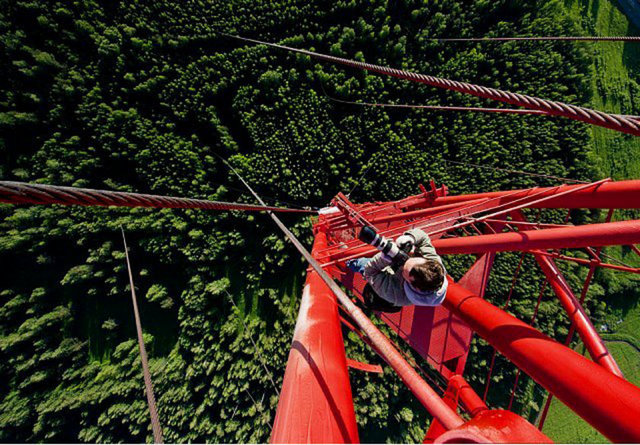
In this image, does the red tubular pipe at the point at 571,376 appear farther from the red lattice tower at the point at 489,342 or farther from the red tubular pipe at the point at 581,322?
the red tubular pipe at the point at 581,322

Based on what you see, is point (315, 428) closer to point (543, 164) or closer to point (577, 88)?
point (543, 164)

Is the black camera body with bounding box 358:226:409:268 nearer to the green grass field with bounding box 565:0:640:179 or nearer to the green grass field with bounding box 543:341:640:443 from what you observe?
the green grass field with bounding box 565:0:640:179

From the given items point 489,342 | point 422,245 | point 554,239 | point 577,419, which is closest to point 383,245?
point 422,245

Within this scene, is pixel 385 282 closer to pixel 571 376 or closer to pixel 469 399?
pixel 571 376

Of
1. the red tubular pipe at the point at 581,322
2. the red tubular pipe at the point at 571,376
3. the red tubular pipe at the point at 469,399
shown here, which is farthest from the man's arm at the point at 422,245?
the red tubular pipe at the point at 469,399

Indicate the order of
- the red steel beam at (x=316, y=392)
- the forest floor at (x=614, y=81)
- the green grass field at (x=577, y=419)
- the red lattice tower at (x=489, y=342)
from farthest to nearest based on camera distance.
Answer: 1. the green grass field at (x=577, y=419)
2. the forest floor at (x=614, y=81)
3. the red steel beam at (x=316, y=392)
4. the red lattice tower at (x=489, y=342)

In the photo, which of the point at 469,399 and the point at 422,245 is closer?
the point at 422,245

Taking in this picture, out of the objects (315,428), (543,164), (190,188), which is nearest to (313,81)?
(190,188)
